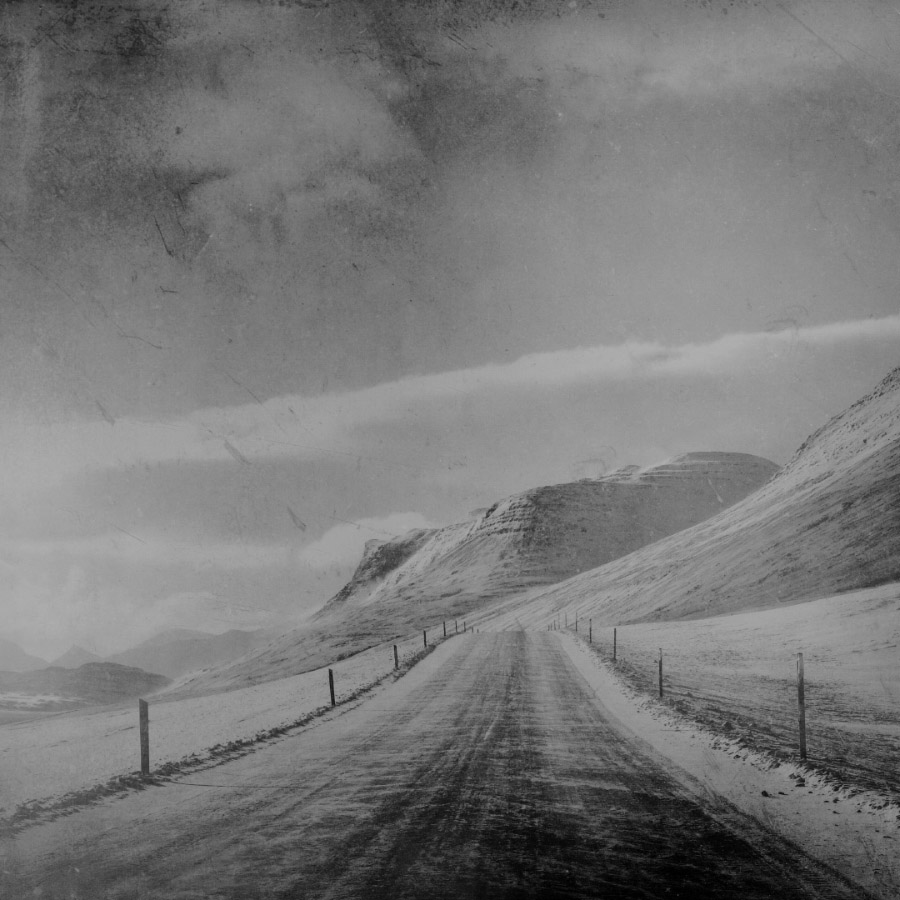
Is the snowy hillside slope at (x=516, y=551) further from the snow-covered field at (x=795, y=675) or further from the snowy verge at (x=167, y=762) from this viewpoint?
the snowy verge at (x=167, y=762)

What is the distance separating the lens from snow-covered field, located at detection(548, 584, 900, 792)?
13.1 m

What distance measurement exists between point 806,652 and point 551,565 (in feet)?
393

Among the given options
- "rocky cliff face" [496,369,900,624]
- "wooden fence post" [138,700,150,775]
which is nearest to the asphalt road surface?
"wooden fence post" [138,700,150,775]

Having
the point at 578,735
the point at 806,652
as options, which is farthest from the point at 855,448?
the point at 578,735

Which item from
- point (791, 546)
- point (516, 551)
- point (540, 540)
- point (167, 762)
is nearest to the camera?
point (167, 762)

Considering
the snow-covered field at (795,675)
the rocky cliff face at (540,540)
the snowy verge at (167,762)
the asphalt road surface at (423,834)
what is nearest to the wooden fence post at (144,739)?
the snowy verge at (167,762)

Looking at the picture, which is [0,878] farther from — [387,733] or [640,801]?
[387,733]

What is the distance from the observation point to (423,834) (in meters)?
6.97

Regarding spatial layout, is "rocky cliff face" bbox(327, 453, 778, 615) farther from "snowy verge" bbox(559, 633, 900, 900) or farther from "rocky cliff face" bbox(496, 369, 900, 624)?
"snowy verge" bbox(559, 633, 900, 900)

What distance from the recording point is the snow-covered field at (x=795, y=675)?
13.1 meters

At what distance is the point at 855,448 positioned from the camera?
309 ft

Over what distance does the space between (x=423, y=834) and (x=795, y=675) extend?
24528mm

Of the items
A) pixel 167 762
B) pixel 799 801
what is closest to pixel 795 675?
pixel 799 801

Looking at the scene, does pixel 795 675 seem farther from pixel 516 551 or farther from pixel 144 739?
pixel 516 551
